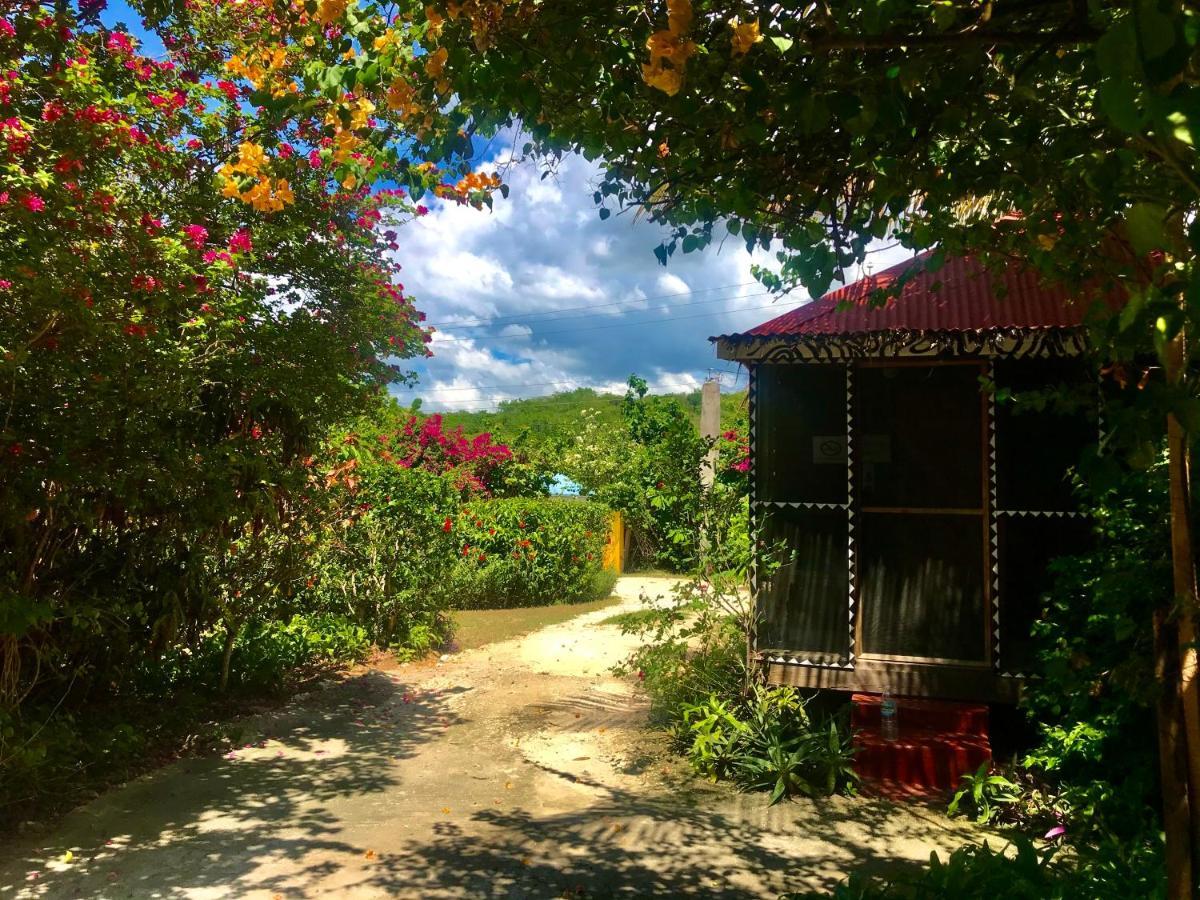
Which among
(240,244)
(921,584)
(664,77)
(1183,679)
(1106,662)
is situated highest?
(240,244)

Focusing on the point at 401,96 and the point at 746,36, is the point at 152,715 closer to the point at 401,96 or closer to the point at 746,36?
the point at 401,96

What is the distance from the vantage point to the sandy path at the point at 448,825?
12.8 ft

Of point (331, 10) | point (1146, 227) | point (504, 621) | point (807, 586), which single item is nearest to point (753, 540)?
point (807, 586)

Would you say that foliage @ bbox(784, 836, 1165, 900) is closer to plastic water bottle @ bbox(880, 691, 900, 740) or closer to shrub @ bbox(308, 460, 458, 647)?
plastic water bottle @ bbox(880, 691, 900, 740)

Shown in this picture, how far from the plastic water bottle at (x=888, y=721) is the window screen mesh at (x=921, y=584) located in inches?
19.2

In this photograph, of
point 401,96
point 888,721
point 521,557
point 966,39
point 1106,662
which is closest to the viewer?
point 966,39

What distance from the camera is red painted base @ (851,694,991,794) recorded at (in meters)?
5.28

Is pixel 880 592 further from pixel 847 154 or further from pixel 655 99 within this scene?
pixel 655 99

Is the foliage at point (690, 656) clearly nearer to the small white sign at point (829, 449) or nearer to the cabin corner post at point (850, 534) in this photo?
the cabin corner post at point (850, 534)

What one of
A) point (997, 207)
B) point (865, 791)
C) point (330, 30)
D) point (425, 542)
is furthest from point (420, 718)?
point (997, 207)

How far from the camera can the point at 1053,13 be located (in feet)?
8.57

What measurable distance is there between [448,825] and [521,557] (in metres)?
7.97

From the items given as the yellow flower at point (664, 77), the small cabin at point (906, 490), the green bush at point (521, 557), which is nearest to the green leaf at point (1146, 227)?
the yellow flower at point (664, 77)

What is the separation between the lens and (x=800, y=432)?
6.19 m
